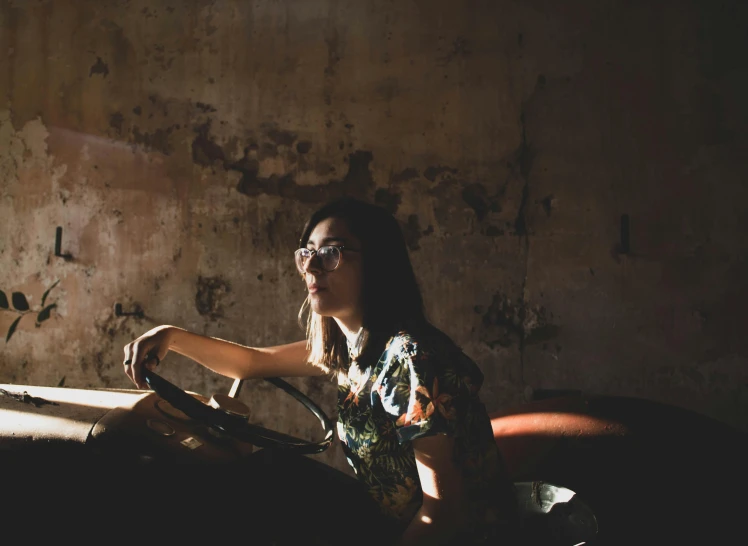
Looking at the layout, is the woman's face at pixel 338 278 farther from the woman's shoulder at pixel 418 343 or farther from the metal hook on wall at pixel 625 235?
the metal hook on wall at pixel 625 235

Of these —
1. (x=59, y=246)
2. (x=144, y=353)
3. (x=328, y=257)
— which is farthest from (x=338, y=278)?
(x=59, y=246)

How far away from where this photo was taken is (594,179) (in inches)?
106

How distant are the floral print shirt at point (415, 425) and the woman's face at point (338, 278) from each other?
0.59ft

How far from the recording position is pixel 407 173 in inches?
111

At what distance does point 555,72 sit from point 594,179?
0.63 m

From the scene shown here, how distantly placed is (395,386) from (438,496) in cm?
24

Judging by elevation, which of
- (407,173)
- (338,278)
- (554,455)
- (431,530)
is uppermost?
(407,173)

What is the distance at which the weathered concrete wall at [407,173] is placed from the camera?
2.61 meters

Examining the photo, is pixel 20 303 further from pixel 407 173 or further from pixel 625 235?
pixel 625 235

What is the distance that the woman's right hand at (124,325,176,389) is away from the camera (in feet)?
4.37

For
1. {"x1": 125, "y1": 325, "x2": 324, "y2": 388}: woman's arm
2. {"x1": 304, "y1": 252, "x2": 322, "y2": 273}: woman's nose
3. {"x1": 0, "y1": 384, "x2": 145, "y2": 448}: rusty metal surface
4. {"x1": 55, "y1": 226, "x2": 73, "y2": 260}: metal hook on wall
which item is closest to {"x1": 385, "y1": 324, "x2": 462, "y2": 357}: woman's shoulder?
{"x1": 304, "y1": 252, "x2": 322, "y2": 273}: woman's nose

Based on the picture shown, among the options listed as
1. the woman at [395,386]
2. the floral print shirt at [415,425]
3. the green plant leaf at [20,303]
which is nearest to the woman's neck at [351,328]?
the woman at [395,386]

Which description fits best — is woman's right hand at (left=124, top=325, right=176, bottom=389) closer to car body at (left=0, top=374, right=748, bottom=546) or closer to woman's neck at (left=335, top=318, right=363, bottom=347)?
car body at (left=0, top=374, right=748, bottom=546)

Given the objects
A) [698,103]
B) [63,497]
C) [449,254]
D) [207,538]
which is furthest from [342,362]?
[698,103]
